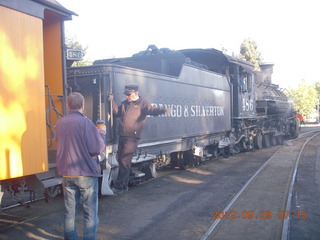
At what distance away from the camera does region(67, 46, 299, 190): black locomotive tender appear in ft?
21.1

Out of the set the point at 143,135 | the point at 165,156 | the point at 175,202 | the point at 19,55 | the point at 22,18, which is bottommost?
the point at 175,202

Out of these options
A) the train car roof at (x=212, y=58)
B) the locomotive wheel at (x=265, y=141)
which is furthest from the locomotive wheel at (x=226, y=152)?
the locomotive wheel at (x=265, y=141)

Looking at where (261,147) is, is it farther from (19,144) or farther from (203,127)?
(19,144)

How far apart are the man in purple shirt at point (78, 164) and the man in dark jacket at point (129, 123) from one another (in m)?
2.50

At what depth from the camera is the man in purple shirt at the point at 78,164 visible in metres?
3.78

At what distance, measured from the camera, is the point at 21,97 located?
4027mm

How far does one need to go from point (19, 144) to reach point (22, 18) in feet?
4.65

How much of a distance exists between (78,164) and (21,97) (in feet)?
3.36

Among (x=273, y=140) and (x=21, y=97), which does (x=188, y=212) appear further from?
(x=273, y=140)

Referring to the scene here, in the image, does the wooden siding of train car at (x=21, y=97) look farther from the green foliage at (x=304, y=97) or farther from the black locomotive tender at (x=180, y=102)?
the green foliage at (x=304, y=97)

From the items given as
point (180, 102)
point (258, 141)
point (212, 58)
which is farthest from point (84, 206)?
point (258, 141)

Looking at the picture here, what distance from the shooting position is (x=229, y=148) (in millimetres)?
12656

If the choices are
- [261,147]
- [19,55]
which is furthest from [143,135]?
[261,147]

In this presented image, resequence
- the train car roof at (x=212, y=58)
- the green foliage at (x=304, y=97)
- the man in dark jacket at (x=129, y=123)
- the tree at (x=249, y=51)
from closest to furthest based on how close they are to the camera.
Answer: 1. the man in dark jacket at (x=129, y=123)
2. the train car roof at (x=212, y=58)
3. the tree at (x=249, y=51)
4. the green foliage at (x=304, y=97)
